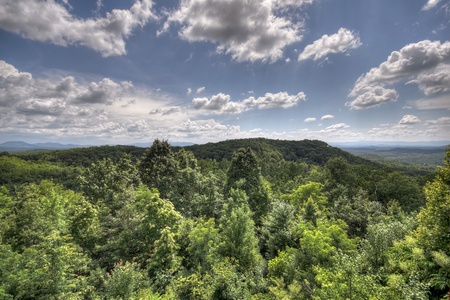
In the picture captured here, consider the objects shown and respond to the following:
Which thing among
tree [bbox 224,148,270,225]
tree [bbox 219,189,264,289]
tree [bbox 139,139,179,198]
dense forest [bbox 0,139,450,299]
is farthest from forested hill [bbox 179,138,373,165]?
tree [bbox 219,189,264,289]

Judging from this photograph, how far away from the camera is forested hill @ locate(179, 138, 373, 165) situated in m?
134

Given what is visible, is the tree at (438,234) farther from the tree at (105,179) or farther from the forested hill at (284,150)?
the forested hill at (284,150)

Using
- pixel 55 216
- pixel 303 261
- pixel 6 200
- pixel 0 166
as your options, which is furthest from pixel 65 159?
pixel 303 261

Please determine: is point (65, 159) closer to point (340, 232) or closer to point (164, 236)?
point (164, 236)

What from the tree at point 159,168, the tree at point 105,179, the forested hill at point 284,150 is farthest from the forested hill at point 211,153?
the tree at point 159,168

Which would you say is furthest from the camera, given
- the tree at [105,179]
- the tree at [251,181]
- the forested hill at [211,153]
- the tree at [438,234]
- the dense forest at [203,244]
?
the forested hill at [211,153]

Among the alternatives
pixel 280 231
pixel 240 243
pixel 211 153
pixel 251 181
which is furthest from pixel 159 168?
pixel 211 153

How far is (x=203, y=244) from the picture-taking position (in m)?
20.0

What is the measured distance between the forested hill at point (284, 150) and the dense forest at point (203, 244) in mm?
92174

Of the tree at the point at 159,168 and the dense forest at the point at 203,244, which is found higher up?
the tree at the point at 159,168

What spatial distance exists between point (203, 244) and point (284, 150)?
168761 mm

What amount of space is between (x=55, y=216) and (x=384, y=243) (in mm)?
30242

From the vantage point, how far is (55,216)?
22.5m

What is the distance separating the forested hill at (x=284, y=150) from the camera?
5285 inches
